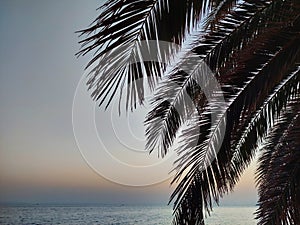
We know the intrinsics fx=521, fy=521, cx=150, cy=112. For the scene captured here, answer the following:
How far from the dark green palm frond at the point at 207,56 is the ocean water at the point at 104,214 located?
196cm

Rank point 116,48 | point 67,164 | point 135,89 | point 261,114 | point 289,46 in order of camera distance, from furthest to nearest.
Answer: point 67,164, point 261,114, point 289,46, point 135,89, point 116,48

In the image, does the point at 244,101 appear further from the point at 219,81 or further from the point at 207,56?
the point at 207,56

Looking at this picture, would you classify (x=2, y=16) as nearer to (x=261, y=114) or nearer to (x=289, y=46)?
(x=261, y=114)

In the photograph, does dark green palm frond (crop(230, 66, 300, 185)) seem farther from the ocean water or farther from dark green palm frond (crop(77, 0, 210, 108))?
the ocean water

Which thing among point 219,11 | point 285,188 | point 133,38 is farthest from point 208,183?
point 133,38

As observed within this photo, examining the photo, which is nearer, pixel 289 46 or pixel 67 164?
pixel 289 46

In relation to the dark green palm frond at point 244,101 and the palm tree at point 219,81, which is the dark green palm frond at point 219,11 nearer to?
the palm tree at point 219,81

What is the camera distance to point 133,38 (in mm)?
2031

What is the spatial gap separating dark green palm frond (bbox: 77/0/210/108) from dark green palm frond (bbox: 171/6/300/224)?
1.67 feet

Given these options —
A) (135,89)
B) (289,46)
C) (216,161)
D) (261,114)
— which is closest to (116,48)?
(135,89)

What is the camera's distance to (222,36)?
2.87m

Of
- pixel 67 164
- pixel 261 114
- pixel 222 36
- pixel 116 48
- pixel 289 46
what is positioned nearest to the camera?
pixel 116 48

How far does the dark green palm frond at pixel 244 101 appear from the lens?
8.46 feet

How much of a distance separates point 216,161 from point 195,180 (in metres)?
0.16
